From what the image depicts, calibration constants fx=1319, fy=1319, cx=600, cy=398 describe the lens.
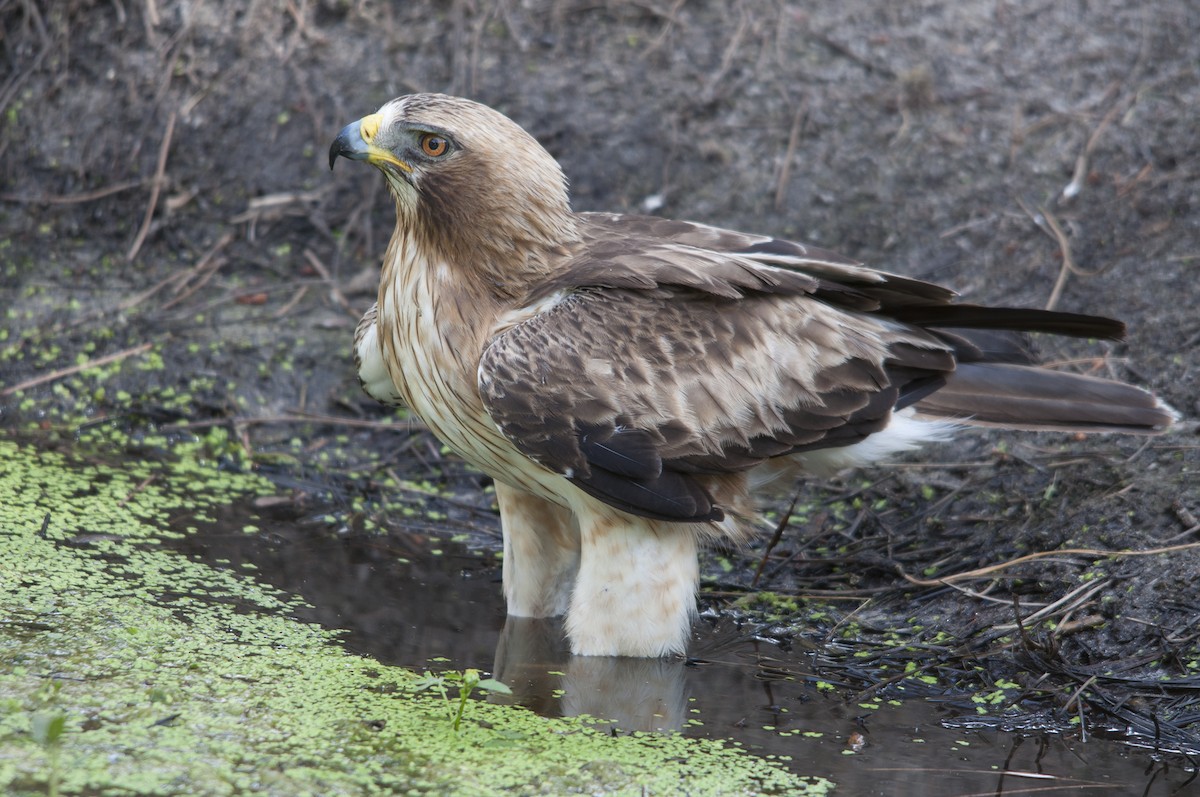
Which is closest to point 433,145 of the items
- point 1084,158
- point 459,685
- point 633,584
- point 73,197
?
point 633,584

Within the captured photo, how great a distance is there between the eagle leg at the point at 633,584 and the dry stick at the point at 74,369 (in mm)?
3179

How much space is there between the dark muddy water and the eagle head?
1.43 meters

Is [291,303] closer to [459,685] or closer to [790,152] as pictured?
[790,152]

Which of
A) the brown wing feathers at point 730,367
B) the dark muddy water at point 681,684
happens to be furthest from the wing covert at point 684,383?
the dark muddy water at point 681,684

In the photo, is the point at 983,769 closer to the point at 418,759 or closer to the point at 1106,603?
the point at 1106,603

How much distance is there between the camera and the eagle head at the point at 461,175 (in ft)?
15.9

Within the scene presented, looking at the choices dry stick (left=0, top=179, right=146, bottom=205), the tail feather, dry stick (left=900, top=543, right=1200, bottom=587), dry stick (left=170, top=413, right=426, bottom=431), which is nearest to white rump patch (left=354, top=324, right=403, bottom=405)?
dry stick (left=170, top=413, right=426, bottom=431)

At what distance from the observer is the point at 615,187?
793cm

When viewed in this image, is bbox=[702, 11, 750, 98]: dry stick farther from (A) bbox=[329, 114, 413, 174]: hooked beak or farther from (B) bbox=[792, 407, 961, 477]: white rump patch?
(A) bbox=[329, 114, 413, 174]: hooked beak

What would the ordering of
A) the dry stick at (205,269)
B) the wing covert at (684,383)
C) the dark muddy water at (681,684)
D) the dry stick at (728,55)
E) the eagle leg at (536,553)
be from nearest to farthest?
the dark muddy water at (681,684) → the wing covert at (684,383) → the eagle leg at (536,553) → the dry stick at (205,269) → the dry stick at (728,55)

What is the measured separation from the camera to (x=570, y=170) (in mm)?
7996

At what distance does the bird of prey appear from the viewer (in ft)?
15.4

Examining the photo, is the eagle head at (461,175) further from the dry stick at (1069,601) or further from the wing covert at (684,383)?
the dry stick at (1069,601)

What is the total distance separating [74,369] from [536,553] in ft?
9.80
